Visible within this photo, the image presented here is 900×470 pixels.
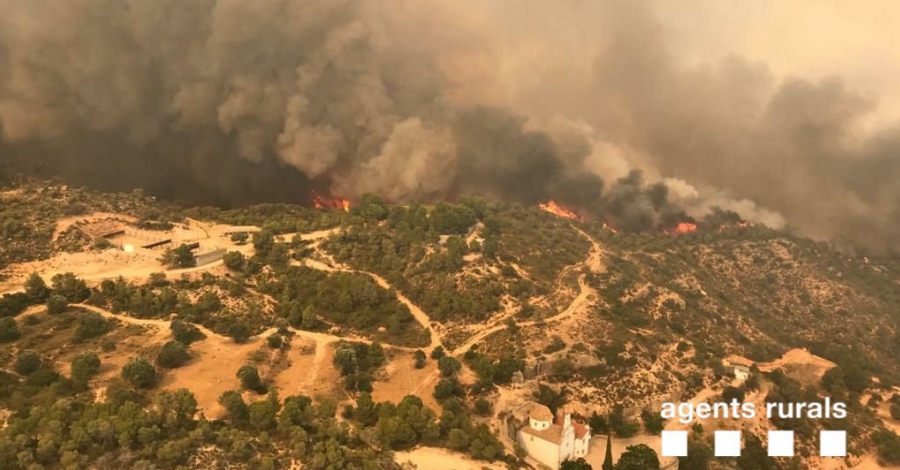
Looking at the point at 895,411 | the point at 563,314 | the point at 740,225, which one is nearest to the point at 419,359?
the point at 563,314

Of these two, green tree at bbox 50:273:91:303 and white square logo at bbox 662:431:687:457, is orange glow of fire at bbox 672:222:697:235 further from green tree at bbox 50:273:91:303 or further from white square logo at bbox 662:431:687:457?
green tree at bbox 50:273:91:303

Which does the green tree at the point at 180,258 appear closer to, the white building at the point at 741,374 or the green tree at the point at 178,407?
the green tree at the point at 178,407

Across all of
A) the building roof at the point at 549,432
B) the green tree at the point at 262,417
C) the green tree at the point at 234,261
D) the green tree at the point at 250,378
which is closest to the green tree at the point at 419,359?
the building roof at the point at 549,432

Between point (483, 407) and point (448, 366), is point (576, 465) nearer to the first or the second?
point (483, 407)

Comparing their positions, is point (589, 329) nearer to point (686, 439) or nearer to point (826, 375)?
point (686, 439)

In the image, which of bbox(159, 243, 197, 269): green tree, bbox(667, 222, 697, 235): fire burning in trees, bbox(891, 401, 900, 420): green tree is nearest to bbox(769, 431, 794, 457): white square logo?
bbox(891, 401, 900, 420): green tree

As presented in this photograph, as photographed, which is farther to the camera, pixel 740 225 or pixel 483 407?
pixel 740 225

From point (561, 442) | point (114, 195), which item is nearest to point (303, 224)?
point (114, 195)

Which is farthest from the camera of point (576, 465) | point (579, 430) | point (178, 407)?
point (579, 430)
